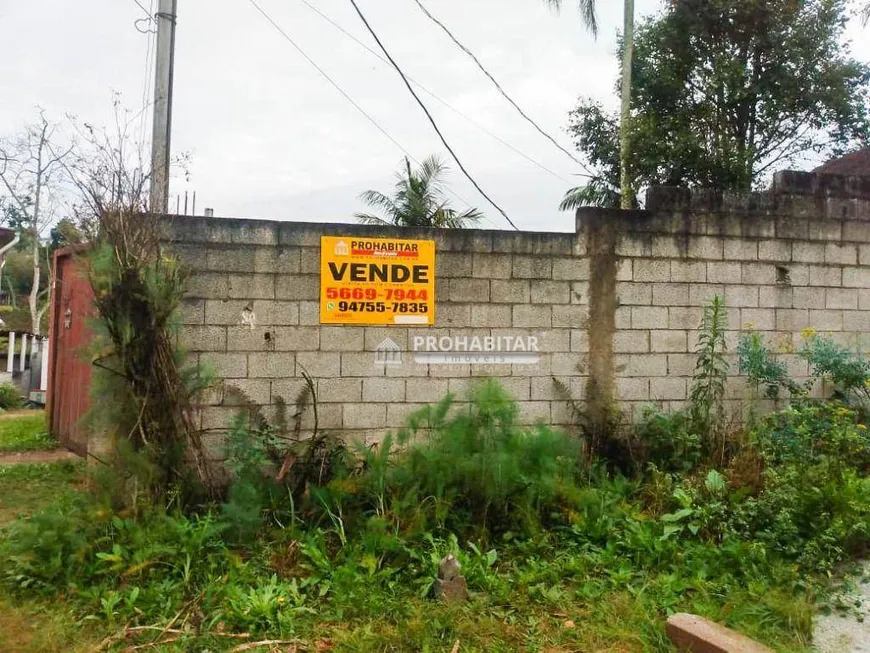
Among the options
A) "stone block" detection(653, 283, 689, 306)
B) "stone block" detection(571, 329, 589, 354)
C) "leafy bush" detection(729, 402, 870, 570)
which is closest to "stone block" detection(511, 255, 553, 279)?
"stone block" detection(571, 329, 589, 354)

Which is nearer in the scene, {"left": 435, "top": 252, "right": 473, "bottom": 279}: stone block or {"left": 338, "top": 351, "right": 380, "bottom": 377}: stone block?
{"left": 338, "top": 351, "right": 380, "bottom": 377}: stone block

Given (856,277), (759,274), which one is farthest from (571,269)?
(856,277)

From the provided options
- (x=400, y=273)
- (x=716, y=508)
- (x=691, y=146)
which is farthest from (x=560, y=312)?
(x=691, y=146)

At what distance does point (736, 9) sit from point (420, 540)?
37.1 feet

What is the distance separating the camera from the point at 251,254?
14.7 ft

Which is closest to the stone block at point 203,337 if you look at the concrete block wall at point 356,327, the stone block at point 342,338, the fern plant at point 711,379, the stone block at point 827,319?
the concrete block wall at point 356,327

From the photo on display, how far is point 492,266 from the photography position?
485 cm

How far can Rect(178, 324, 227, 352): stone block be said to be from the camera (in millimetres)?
4371

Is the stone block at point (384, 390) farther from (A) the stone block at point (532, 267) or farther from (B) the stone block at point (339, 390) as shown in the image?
(A) the stone block at point (532, 267)

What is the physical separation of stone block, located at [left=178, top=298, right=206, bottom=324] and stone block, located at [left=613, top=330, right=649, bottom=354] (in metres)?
2.76

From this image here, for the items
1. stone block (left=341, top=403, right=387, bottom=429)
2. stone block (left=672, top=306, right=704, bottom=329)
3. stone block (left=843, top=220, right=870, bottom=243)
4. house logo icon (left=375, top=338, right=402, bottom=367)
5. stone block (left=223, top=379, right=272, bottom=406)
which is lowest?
stone block (left=341, top=403, right=387, bottom=429)

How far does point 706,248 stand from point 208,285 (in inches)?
136

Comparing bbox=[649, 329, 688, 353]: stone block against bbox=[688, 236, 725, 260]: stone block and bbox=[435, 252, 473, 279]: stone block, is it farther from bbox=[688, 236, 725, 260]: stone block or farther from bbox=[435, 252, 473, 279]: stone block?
bbox=[435, 252, 473, 279]: stone block

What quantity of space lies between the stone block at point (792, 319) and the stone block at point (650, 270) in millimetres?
958
